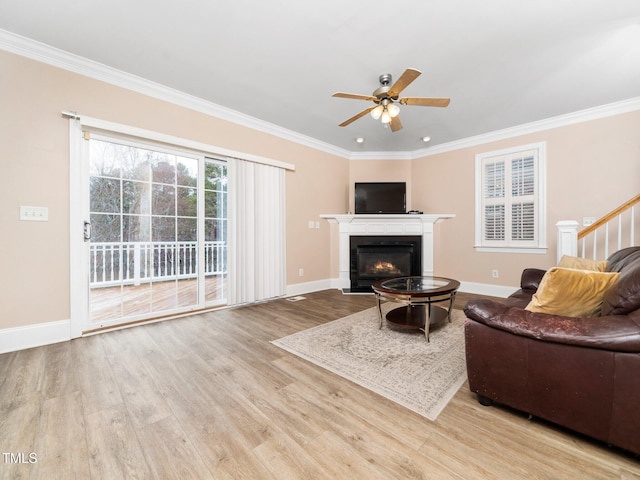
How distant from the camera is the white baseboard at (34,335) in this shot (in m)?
2.28

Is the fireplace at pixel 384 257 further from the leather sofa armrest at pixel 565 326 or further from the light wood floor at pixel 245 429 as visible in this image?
the leather sofa armrest at pixel 565 326

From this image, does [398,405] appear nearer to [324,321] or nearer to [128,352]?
[324,321]

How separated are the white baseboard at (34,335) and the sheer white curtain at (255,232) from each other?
5.45 feet

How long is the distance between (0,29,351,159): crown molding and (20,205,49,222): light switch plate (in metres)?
1.35

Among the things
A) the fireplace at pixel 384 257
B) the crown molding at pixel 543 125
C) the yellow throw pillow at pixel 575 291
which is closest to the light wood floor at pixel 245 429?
the yellow throw pillow at pixel 575 291

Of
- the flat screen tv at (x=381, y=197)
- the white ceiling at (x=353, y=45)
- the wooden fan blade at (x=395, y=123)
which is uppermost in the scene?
the white ceiling at (x=353, y=45)

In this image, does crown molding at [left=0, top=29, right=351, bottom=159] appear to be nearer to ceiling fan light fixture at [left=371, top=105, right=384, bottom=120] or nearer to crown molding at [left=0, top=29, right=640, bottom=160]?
crown molding at [left=0, top=29, right=640, bottom=160]

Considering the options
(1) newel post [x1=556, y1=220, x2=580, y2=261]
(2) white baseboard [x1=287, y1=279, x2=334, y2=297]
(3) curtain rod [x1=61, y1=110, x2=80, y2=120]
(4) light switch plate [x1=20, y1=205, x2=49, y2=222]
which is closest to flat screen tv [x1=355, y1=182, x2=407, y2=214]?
(2) white baseboard [x1=287, y1=279, x2=334, y2=297]

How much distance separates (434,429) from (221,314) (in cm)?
272

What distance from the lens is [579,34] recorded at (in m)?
2.21

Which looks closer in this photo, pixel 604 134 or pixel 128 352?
pixel 128 352

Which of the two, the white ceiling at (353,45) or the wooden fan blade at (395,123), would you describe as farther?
the wooden fan blade at (395,123)

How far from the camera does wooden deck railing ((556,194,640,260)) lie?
121 inches

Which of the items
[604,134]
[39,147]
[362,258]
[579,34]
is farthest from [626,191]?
[39,147]
